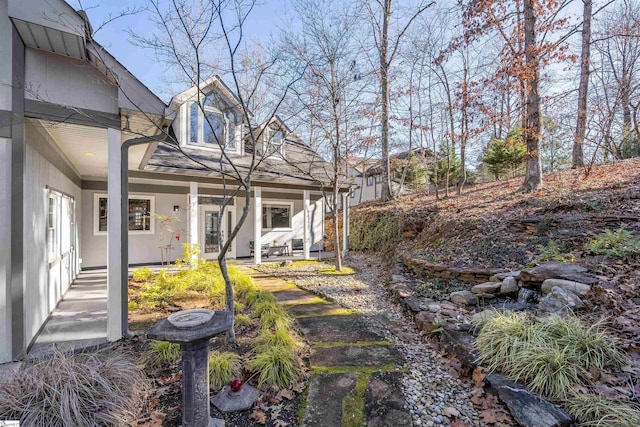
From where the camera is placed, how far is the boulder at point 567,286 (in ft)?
11.8

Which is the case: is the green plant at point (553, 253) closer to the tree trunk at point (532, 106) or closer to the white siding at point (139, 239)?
the tree trunk at point (532, 106)

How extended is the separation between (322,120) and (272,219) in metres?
5.43

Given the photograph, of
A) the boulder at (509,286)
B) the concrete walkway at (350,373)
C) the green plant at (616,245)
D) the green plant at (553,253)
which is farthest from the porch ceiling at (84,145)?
the green plant at (616,245)

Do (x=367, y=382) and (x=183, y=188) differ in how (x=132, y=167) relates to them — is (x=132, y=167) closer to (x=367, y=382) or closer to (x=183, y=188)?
(x=183, y=188)

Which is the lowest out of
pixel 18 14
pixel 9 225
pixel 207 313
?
pixel 207 313

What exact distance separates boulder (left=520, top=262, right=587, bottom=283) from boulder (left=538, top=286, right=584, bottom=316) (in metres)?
0.36

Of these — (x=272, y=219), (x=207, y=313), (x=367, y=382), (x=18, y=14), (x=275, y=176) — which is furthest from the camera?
(x=272, y=219)

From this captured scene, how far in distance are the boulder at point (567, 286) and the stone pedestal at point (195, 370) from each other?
395cm

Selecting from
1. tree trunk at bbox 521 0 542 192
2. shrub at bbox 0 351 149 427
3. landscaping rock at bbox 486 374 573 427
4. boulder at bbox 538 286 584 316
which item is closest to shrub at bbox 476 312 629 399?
landscaping rock at bbox 486 374 573 427

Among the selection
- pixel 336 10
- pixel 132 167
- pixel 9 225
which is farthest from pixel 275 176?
pixel 9 225

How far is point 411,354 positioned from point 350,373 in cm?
89

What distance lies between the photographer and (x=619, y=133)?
42.8 feet

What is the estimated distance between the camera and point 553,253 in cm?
489

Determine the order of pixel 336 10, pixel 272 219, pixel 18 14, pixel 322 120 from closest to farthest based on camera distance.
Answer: pixel 18 14, pixel 336 10, pixel 322 120, pixel 272 219
